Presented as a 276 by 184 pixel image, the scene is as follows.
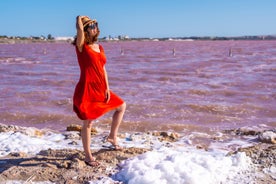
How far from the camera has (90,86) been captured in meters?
3.85

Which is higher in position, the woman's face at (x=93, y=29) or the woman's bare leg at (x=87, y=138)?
the woman's face at (x=93, y=29)

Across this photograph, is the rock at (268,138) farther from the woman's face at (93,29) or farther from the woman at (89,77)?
the woman's face at (93,29)

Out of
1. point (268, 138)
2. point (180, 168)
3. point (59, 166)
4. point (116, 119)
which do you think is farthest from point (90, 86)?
point (268, 138)

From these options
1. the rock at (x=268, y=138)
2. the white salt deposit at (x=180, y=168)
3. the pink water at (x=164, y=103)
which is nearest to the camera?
the white salt deposit at (x=180, y=168)

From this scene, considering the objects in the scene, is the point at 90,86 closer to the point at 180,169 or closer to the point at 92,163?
the point at 92,163

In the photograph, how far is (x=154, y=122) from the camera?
7930 mm

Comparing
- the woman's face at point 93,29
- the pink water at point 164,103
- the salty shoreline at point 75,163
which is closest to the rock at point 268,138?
the salty shoreline at point 75,163

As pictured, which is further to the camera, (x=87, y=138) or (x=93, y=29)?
(x=87, y=138)

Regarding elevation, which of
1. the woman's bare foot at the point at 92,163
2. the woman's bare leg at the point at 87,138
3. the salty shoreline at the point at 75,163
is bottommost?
the salty shoreline at the point at 75,163

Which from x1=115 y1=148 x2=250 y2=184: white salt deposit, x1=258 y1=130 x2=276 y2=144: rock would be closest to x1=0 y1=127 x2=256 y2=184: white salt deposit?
x1=115 y1=148 x2=250 y2=184: white salt deposit

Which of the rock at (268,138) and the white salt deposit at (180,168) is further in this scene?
the rock at (268,138)

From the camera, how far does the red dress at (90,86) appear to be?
379cm

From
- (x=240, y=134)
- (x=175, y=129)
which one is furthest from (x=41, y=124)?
(x=240, y=134)

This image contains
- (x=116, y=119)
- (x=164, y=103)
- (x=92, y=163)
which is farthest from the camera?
(x=164, y=103)
